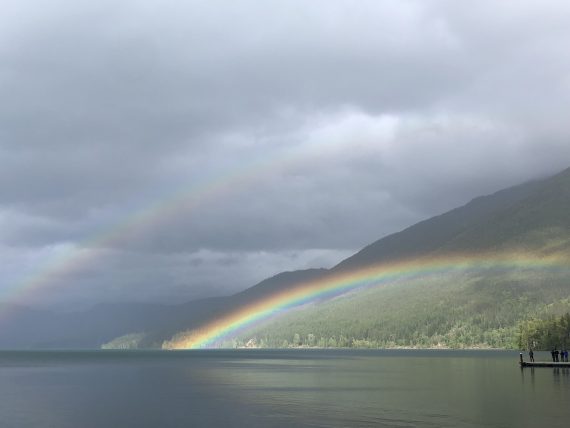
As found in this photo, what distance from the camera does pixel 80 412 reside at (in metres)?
96.1

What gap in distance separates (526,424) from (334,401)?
37815 mm

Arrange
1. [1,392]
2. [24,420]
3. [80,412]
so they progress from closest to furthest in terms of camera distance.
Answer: [24,420], [80,412], [1,392]

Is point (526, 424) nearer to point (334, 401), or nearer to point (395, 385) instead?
point (334, 401)

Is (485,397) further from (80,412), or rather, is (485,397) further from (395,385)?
(80,412)

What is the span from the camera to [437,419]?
257ft

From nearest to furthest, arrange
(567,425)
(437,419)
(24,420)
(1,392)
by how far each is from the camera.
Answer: (567,425) → (437,419) → (24,420) → (1,392)

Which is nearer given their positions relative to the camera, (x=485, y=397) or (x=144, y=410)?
(x=144, y=410)

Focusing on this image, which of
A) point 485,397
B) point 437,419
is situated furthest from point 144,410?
point 485,397

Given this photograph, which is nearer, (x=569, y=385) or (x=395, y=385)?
(x=569, y=385)

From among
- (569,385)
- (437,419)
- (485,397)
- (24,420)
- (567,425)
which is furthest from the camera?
(569,385)

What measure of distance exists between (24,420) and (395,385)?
77268 mm

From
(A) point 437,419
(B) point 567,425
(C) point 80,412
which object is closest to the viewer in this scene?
(B) point 567,425

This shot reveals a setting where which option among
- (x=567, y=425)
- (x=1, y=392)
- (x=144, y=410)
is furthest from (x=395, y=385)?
(x=1, y=392)

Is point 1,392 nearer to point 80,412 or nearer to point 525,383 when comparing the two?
point 80,412
